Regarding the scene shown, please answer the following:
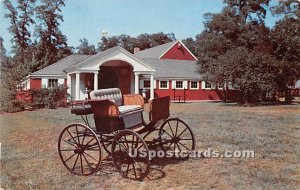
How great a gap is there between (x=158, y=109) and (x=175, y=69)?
74.2 feet

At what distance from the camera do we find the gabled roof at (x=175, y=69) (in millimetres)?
25453

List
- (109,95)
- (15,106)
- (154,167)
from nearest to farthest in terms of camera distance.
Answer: (154,167) → (109,95) → (15,106)

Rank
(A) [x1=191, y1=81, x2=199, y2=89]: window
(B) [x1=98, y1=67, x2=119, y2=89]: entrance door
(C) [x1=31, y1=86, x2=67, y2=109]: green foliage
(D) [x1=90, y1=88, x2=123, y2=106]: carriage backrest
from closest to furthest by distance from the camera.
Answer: (D) [x1=90, y1=88, x2=123, y2=106]: carriage backrest
(C) [x1=31, y1=86, x2=67, y2=109]: green foliage
(B) [x1=98, y1=67, x2=119, y2=89]: entrance door
(A) [x1=191, y1=81, x2=199, y2=89]: window

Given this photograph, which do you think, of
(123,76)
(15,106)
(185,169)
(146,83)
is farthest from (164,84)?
(185,169)

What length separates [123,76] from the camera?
69.5 feet

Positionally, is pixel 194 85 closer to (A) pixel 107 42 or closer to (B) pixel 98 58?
(B) pixel 98 58

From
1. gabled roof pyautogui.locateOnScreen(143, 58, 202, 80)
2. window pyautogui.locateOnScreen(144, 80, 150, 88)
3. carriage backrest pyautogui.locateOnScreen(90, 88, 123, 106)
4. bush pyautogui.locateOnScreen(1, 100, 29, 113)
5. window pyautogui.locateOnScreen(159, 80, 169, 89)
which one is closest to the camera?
carriage backrest pyautogui.locateOnScreen(90, 88, 123, 106)

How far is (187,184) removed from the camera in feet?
12.9

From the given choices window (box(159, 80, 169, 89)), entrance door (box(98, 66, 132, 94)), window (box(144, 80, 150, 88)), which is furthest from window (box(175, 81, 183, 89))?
entrance door (box(98, 66, 132, 94))

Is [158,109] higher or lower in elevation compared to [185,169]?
higher

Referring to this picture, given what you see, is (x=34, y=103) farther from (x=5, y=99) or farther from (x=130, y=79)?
(x=130, y=79)

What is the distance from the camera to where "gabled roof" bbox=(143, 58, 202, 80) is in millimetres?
25453

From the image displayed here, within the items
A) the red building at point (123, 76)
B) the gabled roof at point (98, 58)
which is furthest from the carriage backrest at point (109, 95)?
the gabled roof at point (98, 58)

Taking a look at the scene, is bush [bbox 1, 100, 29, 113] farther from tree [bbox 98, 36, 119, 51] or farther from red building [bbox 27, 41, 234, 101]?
red building [bbox 27, 41, 234, 101]
